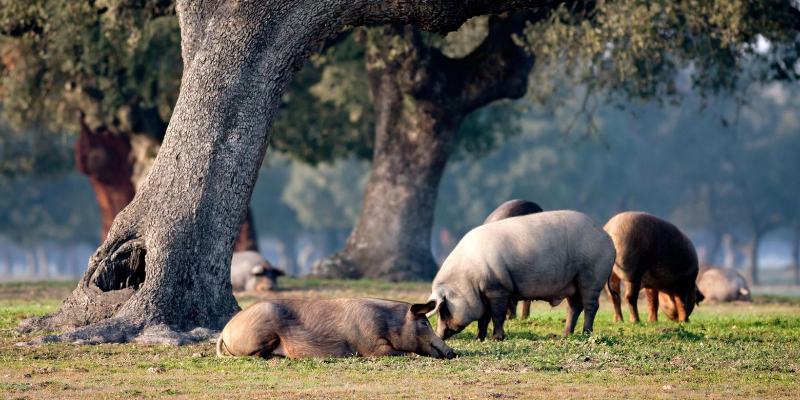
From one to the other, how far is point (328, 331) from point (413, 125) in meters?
16.8

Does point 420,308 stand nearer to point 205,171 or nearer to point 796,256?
point 205,171

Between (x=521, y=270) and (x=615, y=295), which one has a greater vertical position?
(x=521, y=270)

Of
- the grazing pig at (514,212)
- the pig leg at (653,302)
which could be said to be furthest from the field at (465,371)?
the pig leg at (653,302)

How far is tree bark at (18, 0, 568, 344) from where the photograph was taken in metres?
11.8

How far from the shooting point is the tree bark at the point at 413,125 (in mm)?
24141

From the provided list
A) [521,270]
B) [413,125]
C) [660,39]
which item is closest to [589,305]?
[521,270]

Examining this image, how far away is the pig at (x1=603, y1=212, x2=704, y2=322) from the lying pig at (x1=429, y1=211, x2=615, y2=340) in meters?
2.27

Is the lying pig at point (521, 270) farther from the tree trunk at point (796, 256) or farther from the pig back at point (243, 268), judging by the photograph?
the tree trunk at point (796, 256)

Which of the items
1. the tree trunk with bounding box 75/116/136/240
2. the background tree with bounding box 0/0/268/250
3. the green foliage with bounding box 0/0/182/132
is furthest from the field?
the tree trunk with bounding box 75/116/136/240

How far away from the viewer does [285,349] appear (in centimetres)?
973

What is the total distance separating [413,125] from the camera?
26188 mm

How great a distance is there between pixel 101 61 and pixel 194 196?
625 inches

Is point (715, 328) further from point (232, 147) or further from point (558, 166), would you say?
point (558, 166)

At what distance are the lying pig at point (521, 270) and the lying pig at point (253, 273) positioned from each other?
12798 mm
